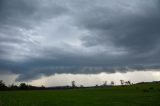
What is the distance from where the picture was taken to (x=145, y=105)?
5228cm

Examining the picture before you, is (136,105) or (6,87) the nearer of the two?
(136,105)

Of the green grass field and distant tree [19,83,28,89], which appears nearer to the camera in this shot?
the green grass field

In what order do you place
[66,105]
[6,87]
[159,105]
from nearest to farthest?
[159,105]
[66,105]
[6,87]

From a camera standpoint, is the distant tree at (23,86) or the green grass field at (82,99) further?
the distant tree at (23,86)

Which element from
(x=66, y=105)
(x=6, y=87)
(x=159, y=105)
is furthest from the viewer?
(x=6, y=87)

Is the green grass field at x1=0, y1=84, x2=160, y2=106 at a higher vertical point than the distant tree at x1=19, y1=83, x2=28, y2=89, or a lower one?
lower

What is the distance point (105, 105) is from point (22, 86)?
5823 inches

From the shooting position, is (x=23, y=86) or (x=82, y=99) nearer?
(x=82, y=99)

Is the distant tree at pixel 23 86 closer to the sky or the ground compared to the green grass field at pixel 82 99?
closer to the sky

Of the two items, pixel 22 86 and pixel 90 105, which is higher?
pixel 22 86

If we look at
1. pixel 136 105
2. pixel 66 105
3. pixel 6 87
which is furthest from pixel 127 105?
pixel 6 87

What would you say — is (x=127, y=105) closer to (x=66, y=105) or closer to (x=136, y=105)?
(x=136, y=105)

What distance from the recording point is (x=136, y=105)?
52.8 m

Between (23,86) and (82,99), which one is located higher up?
(23,86)
